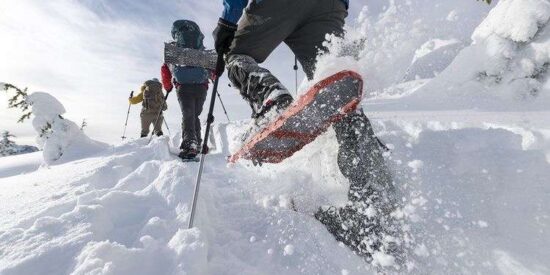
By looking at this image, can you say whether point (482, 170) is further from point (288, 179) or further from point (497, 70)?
point (497, 70)

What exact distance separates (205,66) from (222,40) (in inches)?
127

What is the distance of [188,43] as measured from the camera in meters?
6.25

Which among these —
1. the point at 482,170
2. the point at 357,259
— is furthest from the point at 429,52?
the point at 357,259

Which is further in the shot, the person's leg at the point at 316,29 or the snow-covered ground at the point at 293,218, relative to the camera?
the person's leg at the point at 316,29

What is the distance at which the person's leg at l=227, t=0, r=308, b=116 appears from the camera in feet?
8.86

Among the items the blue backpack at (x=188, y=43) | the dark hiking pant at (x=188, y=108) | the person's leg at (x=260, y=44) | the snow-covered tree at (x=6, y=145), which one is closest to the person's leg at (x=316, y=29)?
the person's leg at (x=260, y=44)

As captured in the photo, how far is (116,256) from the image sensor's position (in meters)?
1.70

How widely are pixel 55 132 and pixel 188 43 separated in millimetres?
6072

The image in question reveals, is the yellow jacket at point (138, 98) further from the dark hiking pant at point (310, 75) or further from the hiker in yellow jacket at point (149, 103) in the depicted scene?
the dark hiking pant at point (310, 75)

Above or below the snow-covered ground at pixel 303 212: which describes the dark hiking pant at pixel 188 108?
above

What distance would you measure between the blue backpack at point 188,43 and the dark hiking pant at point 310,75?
334cm

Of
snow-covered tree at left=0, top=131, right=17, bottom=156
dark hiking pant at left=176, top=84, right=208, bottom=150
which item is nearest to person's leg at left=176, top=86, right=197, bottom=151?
dark hiking pant at left=176, top=84, right=208, bottom=150

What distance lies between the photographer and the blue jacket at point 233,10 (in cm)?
286

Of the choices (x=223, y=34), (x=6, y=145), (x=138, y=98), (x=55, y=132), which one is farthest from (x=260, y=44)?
(x=6, y=145)
